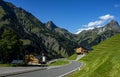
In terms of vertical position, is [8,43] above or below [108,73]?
above

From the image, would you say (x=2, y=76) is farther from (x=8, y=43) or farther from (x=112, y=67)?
(x=8, y=43)

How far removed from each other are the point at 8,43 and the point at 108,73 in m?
97.4

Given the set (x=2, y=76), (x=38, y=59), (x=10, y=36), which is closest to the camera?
(x=2, y=76)

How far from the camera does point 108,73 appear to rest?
49.0 ft

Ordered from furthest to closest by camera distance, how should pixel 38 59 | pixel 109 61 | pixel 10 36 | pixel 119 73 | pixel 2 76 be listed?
pixel 38 59 → pixel 10 36 → pixel 2 76 → pixel 109 61 → pixel 119 73

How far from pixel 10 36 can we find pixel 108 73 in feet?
315

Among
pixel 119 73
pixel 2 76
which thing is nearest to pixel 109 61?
Result: pixel 119 73

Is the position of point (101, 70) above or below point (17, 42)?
below

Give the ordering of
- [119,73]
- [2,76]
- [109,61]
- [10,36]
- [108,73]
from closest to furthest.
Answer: [119,73] < [108,73] < [109,61] < [2,76] < [10,36]

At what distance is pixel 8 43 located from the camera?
109938mm

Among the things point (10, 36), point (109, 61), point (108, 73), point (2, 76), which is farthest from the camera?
point (10, 36)

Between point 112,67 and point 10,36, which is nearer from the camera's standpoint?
point 112,67

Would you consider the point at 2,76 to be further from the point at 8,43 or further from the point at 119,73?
the point at 8,43

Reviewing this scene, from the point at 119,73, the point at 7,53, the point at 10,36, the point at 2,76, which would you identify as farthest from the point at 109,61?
the point at 7,53
